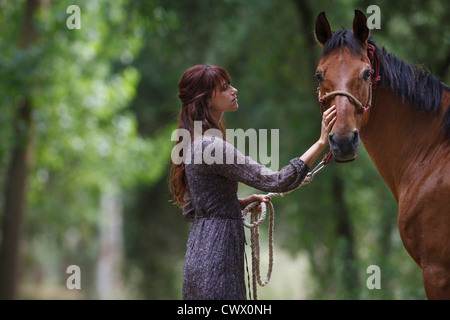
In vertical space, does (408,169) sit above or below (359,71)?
below

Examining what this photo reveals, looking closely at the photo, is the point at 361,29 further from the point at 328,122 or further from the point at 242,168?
the point at 242,168

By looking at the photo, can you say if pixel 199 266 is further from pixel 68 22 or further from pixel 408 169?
pixel 68 22

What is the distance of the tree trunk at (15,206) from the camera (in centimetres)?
1038

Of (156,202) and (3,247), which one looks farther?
(156,202)

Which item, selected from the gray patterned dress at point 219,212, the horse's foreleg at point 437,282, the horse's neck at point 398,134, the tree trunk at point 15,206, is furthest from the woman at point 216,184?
the tree trunk at point 15,206

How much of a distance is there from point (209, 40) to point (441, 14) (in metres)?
5.05

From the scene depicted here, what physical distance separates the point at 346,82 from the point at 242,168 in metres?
0.72

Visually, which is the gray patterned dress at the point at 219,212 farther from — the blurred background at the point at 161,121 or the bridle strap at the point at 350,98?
the blurred background at the point at 161,121

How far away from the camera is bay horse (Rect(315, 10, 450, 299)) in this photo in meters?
2.67

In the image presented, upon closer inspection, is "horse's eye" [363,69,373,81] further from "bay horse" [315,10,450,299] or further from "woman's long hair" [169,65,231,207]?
"woman's long hair" [169,65,231,207]

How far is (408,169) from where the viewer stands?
9.82ft

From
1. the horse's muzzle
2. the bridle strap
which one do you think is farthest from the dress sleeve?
the bridle strap

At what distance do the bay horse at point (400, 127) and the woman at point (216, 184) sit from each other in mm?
166
